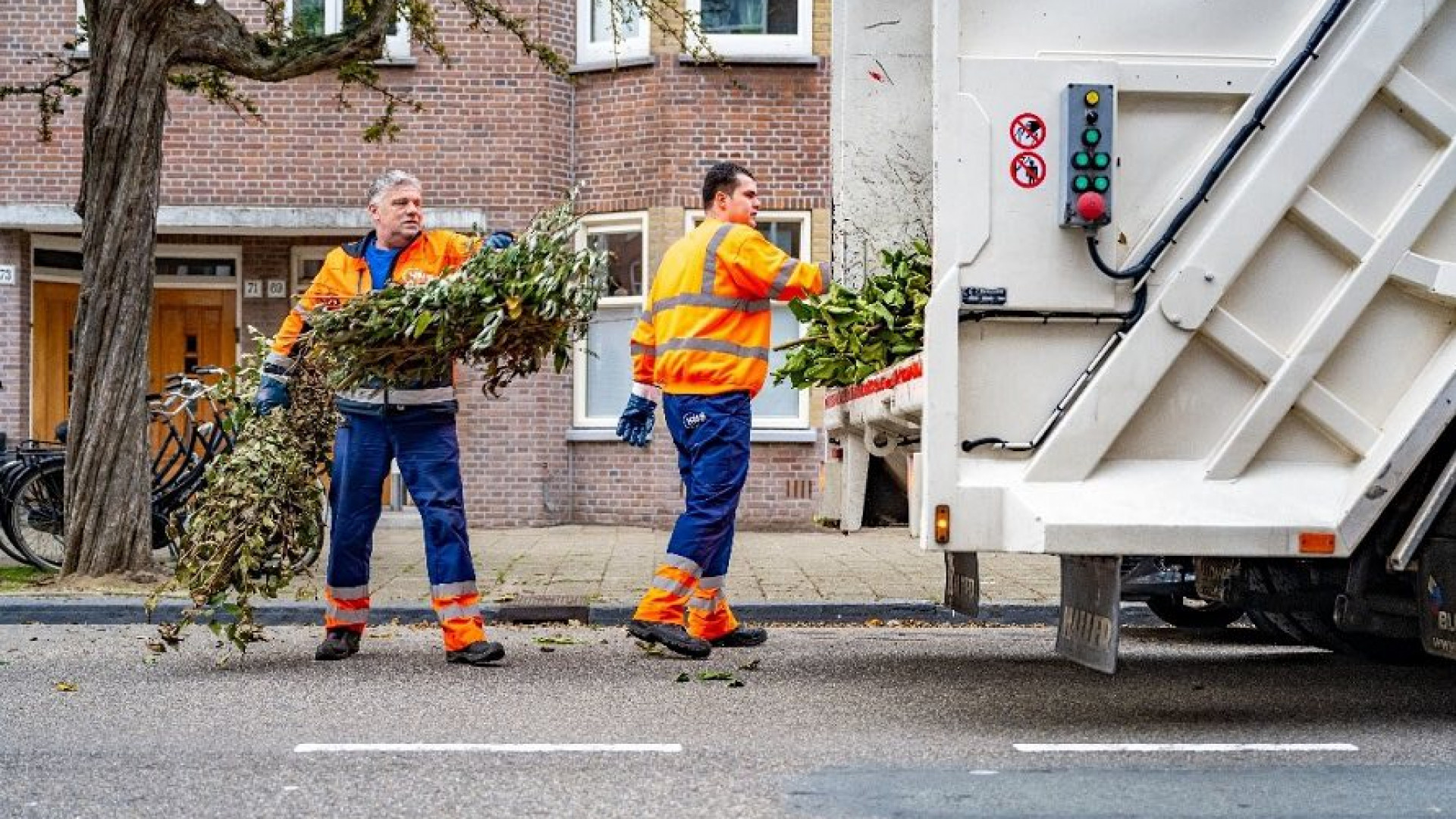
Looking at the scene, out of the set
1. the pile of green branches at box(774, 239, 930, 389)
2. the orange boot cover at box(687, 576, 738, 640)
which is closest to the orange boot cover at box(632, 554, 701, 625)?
the orange boot cover at box(687, 576, 738, 640)

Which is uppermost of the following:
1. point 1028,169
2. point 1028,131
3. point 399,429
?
point 1028,131

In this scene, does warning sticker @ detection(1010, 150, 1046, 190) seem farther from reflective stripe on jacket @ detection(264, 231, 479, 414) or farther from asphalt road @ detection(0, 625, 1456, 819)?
reflective stripe on jacket @ detection(264, 231, 479, 414)

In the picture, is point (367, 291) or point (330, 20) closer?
point (367, 291)

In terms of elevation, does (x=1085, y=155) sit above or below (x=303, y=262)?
below

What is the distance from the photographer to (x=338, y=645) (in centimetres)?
801

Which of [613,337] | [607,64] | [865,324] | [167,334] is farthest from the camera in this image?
[167,334]

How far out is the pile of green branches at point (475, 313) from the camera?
737 cm

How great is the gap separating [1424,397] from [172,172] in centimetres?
1312

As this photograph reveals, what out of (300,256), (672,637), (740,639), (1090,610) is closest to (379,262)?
(672,637)

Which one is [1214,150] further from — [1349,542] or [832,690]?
[832,690]

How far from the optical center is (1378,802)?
5094 millimetres

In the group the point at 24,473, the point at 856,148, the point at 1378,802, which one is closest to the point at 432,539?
the point at 856,148

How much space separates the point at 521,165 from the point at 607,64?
1.22 metres

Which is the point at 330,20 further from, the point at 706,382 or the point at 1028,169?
the point at 1028,169
